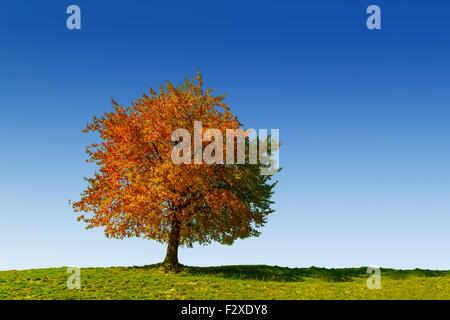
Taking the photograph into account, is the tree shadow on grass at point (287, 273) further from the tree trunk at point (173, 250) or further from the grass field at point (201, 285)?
the tree trunk at point (173, 250)

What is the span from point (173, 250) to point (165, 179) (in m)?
6.53

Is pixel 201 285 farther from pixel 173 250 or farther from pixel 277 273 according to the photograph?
pixel 277 273

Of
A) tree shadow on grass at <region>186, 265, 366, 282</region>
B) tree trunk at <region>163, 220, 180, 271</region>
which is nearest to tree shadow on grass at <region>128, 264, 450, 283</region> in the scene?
tree shadow on grass at <region>186, 265, 366, 282</region>

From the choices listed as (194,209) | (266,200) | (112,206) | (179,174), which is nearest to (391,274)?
(266,200)

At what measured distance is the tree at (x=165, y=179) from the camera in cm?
2744

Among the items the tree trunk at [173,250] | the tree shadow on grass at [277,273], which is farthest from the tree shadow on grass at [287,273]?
the tree trunk at [173,250]

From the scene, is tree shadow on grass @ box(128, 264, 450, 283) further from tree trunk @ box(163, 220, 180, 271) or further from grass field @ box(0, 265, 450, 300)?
tree trunk @ box(163, 220, 180, 271)

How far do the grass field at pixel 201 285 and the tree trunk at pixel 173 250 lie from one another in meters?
0.90

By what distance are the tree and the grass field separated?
3.58 m

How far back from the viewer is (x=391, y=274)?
31.8 m

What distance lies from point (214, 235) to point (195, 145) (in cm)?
914

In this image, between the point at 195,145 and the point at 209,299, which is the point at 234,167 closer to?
the point at 195,145

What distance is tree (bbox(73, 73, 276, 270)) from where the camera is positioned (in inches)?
1080
